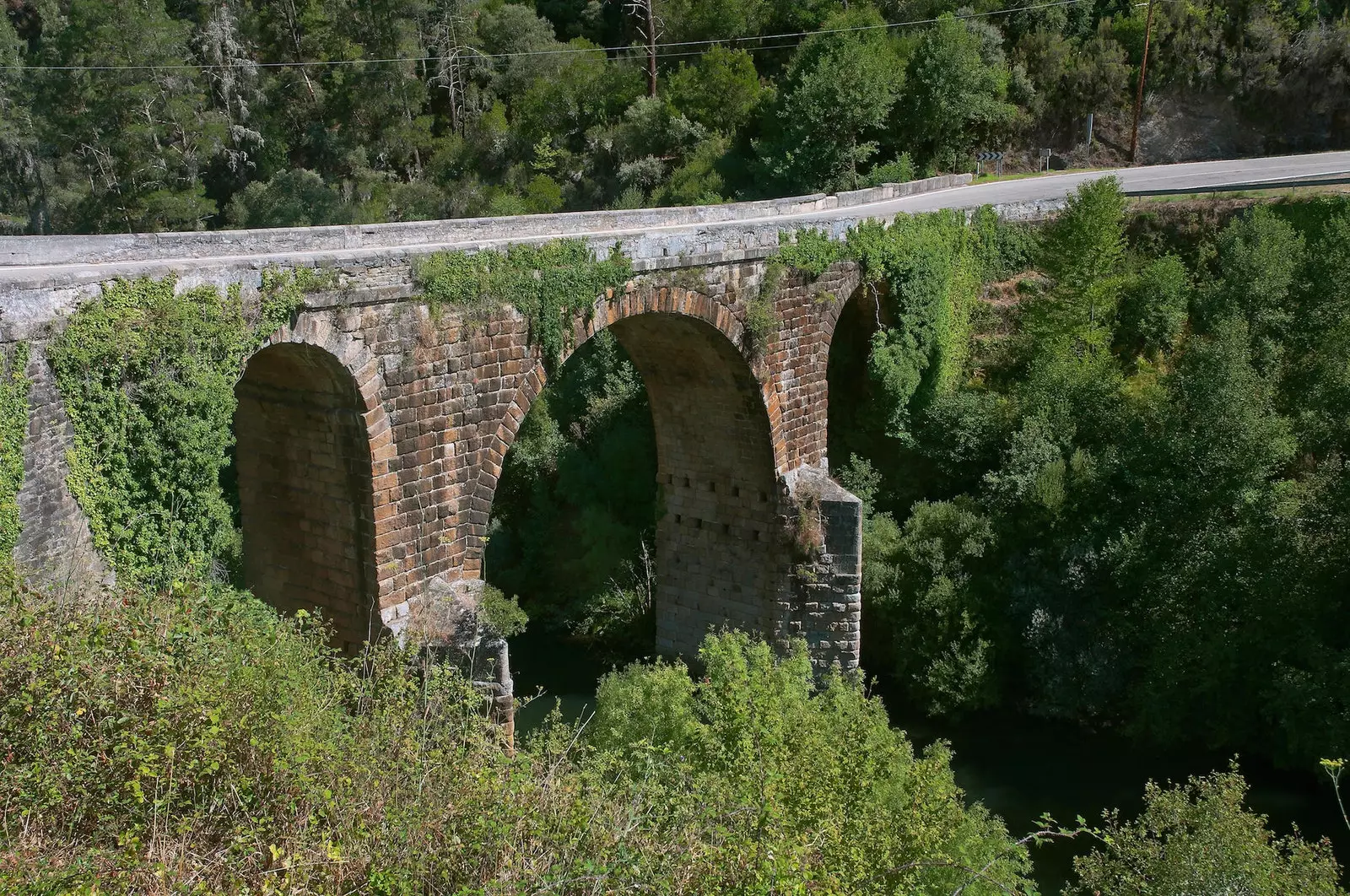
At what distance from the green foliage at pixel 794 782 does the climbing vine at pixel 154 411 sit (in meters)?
3.59

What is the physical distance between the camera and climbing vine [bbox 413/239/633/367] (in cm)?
1009

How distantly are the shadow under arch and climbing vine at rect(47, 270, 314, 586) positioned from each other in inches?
39.4

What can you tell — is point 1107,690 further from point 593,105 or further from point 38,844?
point 593,105

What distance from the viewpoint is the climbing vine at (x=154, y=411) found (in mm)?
7676

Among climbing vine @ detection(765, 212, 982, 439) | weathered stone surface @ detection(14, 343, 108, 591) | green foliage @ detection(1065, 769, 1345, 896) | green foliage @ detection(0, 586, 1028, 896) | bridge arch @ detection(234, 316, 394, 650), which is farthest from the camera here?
climbing vine @ detection(765, 212, 982, 439)

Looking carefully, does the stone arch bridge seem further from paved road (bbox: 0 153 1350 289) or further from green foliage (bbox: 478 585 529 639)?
green foliage (bbox: 478 585 529 639)

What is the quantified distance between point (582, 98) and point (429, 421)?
2907 centimetres

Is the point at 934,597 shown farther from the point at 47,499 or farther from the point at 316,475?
the point at 47,499

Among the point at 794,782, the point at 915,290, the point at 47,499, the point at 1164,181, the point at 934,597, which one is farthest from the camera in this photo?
the point at 1164,181

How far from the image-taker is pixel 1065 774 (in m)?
14.9

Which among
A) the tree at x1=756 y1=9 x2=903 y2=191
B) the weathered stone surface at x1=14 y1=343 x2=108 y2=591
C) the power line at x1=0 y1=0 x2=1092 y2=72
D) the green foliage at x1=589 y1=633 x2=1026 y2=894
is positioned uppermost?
the power line at x1=0 y1=0 x2=1092 y2=72

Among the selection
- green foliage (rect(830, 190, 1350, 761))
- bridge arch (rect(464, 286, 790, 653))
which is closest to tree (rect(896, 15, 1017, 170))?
green foliage (rect(830, 190, 1350, 761))

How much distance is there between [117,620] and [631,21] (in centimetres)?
3741

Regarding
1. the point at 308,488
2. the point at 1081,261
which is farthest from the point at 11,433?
the point at 1081,261
